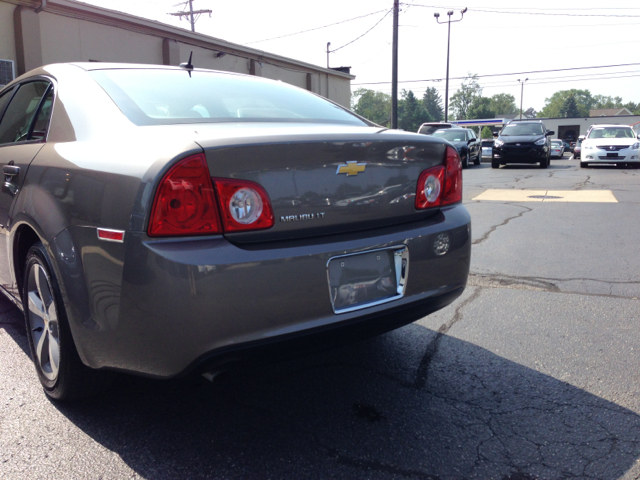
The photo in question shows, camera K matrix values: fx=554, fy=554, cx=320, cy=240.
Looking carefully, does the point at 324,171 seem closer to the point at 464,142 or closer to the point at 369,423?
the point at 369,423

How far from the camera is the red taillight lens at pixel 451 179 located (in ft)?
8.89

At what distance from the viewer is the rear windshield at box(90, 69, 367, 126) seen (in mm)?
2465

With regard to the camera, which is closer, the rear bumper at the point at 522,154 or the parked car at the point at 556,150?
the rear bumper at the point at 522,154

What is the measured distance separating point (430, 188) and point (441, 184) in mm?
96

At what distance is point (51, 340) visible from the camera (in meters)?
2.57

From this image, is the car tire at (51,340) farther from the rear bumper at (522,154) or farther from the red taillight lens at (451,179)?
the rear bumper at (522,154)

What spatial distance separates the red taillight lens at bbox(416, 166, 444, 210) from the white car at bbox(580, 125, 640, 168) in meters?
16.9

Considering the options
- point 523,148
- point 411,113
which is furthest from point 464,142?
point 411,113

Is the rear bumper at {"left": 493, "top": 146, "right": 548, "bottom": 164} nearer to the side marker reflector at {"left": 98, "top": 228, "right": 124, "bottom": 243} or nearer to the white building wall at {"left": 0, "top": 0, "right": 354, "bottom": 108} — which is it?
the white building wall at {"left": 0, "top": 0, "right": 354, "bottom": 108}

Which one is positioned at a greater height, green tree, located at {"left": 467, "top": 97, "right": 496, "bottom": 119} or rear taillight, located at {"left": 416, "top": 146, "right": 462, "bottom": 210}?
green tree, located at {"left": 467, "top": 97, "right": 496, "bottom": 119}

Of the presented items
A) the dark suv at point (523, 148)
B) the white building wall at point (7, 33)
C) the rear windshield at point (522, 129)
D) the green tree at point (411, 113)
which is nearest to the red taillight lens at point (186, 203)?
the white building wall at point (7, 33)

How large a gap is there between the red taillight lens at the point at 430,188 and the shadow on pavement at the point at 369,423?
0.93 metres

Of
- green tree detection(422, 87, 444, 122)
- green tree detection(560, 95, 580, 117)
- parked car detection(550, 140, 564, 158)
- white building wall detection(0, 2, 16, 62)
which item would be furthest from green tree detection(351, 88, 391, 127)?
white building wall detection(0, 2, 16, 62)

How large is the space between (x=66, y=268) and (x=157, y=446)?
0.81 m
